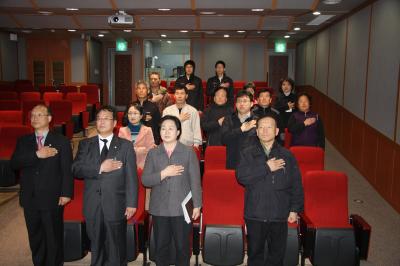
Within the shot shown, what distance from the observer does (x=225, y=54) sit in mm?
15703

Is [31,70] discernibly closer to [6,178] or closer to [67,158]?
[6,178]

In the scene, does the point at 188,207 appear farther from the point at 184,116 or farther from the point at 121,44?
the point at 121,44

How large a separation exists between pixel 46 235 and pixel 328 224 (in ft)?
8.52

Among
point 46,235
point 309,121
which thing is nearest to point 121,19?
point 309,121

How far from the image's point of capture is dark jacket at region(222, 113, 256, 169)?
183 inches

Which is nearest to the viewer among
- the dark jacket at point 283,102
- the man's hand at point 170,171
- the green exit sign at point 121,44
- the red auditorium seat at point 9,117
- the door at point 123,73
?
the man's hand at point 170,171

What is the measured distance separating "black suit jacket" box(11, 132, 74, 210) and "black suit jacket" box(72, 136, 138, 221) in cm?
20

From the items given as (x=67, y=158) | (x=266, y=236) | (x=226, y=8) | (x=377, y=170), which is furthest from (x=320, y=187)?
(x=226, y=8)

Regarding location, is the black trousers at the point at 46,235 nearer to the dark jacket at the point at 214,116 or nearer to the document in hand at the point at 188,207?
the document in hand at the point at 188,207

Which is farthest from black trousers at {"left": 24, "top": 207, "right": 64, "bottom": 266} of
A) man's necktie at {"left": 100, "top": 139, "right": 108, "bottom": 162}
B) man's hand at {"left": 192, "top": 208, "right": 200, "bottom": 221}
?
man's hand at {"left": 192, "top": 208, "right": 200, "bottom": 221}

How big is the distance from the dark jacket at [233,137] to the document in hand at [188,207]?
3.54 ft

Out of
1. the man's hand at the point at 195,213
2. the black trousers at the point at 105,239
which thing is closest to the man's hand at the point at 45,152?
the black trousers at the point at 105,239

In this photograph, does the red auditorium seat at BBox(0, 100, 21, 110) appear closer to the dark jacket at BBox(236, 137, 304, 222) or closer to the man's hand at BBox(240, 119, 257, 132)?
the man's hand at BBox(240, 119, 257, 132)

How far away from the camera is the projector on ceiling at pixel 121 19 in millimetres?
10219
